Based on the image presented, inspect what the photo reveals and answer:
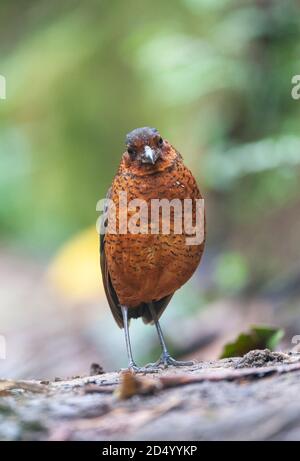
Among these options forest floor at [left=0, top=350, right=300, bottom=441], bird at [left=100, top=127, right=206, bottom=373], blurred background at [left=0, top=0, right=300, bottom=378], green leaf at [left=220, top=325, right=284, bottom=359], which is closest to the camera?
forest floor at [left=0, top=350, right=300, bottom=441]

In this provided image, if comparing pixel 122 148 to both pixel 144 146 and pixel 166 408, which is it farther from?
pixel 166 408

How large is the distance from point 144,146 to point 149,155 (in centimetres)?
9

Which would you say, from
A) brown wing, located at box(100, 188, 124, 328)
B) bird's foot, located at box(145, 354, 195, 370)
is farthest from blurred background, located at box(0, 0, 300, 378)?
bird's foot, located at box(145, 354, 195, 370)

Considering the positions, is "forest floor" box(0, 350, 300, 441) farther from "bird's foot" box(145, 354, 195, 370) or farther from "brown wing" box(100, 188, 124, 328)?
"brown wing" box(100, 188, 124, 328)

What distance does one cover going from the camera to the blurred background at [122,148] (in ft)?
29.4

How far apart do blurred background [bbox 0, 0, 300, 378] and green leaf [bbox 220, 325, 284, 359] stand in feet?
6.06

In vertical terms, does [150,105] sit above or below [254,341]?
above

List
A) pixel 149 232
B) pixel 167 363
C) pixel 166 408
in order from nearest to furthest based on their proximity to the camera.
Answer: pixel 166 408, pixel 149 232, pixel 167 363

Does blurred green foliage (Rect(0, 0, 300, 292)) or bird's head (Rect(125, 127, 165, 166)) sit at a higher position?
blurred green foliage (Rect(0, 0, 300, 292))

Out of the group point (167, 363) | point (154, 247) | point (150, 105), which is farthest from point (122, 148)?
point (154, 247)

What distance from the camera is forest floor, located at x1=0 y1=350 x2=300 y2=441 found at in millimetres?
3117

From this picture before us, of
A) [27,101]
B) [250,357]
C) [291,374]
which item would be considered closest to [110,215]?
[250,357]

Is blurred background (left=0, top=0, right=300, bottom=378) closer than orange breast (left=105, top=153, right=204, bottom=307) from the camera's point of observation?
No

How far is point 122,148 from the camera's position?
47.1 feet
